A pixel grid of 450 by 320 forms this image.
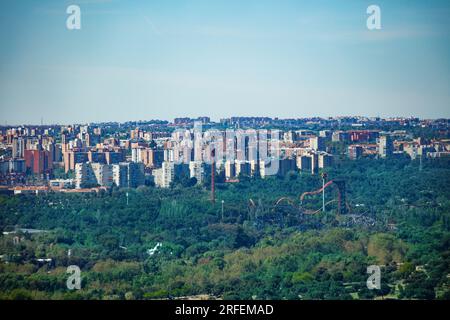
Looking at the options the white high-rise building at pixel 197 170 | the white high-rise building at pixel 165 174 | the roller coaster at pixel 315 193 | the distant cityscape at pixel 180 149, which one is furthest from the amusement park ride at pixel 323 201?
the white high-rise building at pixel 165 174

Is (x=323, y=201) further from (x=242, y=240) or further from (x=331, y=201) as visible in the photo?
(x=242, y=240)

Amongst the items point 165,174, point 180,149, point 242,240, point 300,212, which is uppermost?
point 180,149

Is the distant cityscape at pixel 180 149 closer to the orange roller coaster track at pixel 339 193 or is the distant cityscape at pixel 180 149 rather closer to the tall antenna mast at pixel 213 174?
the tall antenna mast at pixel 213 174

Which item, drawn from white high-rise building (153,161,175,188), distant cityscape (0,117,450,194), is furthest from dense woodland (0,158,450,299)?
distant cityscape (0,117,450,194)

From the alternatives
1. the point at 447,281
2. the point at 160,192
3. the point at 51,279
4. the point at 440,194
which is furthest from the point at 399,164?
the point at 51,279

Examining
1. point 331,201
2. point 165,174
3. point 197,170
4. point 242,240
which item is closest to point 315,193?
point 331,201

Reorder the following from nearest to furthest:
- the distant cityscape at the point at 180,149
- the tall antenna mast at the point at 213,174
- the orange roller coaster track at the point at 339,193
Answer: the orange roller coaster track at the point at 339,193, the tall antenna mast at the point at 213,174, the distant cityscape at the point at 180,149
